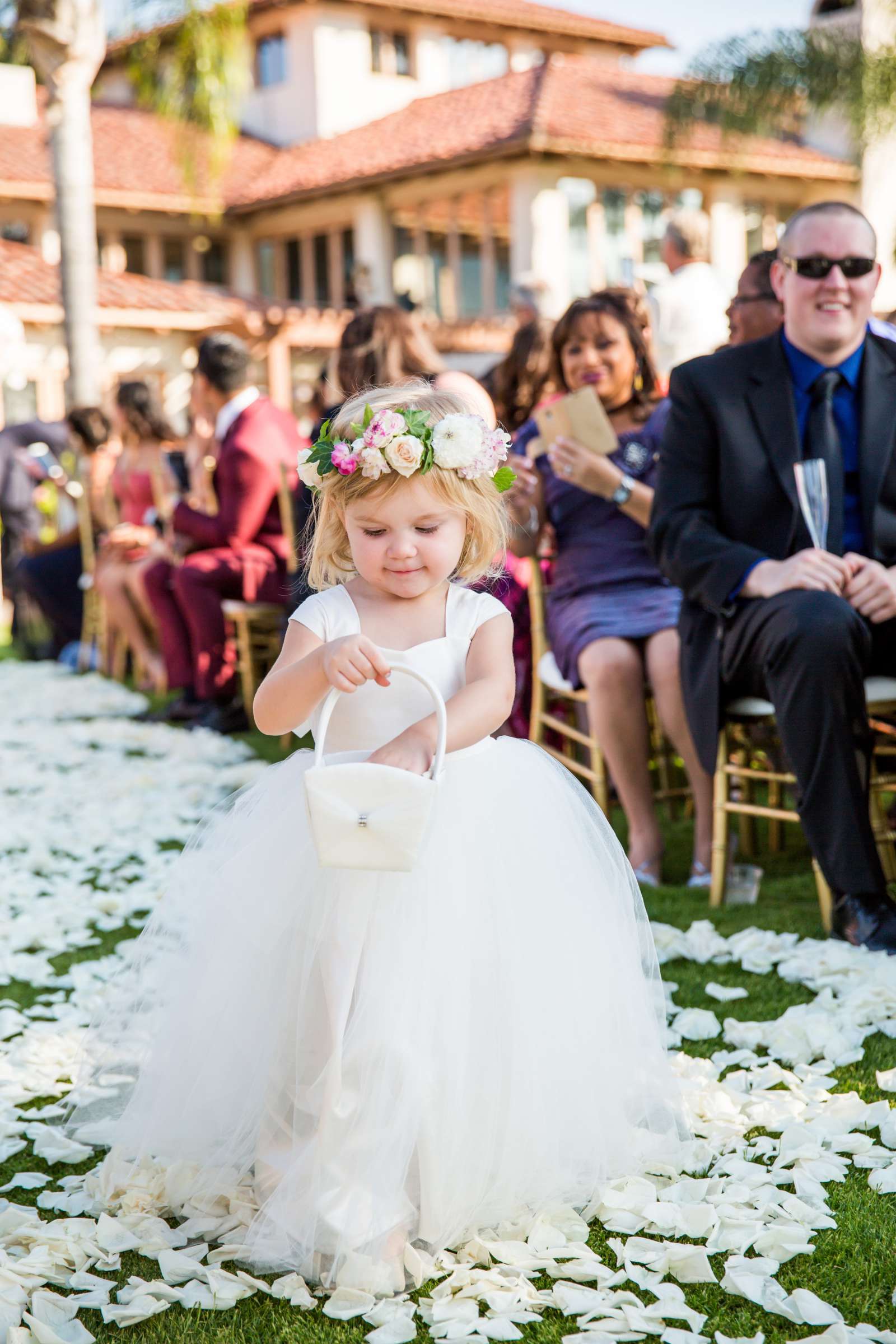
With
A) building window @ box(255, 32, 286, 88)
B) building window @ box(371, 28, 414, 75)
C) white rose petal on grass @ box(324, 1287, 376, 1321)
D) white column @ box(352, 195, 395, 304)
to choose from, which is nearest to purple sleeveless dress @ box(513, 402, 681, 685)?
white rose petal on grass @ box(324, 1287, 376, 1321)

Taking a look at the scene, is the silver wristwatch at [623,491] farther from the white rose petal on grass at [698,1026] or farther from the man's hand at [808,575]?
the white rose petal on grass at [698,1026]

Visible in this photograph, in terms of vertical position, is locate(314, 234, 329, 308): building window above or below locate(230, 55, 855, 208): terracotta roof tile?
below

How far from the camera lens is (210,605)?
7504mm

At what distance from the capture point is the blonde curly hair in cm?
243

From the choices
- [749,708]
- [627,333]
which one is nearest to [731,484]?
[749,708]

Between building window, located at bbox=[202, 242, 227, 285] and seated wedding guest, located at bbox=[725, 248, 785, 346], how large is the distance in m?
21.7

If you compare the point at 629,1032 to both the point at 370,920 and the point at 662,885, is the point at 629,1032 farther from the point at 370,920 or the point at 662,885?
the point at 662,885

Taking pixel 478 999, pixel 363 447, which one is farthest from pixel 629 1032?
pixel 363 447

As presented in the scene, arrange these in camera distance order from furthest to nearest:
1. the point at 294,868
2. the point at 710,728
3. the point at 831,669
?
the point at 710,728
the point at 831,669
the point at 294,868

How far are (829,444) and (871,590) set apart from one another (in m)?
0.50

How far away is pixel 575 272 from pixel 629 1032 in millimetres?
20275

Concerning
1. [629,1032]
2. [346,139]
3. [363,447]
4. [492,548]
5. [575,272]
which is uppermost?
[346,139]

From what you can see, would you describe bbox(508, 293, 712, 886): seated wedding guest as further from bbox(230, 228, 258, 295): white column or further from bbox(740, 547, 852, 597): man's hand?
bbox(230, 228, 258, 295): white column

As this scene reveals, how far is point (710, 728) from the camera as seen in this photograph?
4.02 m
